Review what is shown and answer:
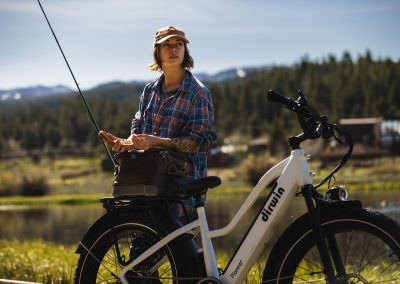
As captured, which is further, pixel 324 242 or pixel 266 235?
pixel 266 235

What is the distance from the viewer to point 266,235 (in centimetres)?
325

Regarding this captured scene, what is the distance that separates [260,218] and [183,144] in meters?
0.61

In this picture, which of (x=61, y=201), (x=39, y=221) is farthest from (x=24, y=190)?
(x=39, y=221)

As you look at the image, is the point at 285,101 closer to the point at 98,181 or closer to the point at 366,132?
the point at 98,181

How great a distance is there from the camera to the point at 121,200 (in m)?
3.67

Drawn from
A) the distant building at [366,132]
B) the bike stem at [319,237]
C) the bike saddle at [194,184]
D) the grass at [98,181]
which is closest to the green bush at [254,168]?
the grass at [98,181]

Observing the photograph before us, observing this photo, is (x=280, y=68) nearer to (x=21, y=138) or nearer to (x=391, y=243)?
(x=21, y=138)

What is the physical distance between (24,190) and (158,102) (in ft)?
185

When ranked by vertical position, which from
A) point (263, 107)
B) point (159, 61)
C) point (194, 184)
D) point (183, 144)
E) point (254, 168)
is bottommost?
point (254, 168)

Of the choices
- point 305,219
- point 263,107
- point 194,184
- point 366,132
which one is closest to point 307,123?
point 305,219

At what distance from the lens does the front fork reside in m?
3.09

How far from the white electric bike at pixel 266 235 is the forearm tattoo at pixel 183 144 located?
0.23 metres

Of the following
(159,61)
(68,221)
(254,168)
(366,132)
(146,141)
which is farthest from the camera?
(366,132)

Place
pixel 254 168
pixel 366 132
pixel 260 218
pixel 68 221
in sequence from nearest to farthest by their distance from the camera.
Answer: pixel 260 218
pixel 68 221
pixel 254 168
pixel 366 132
